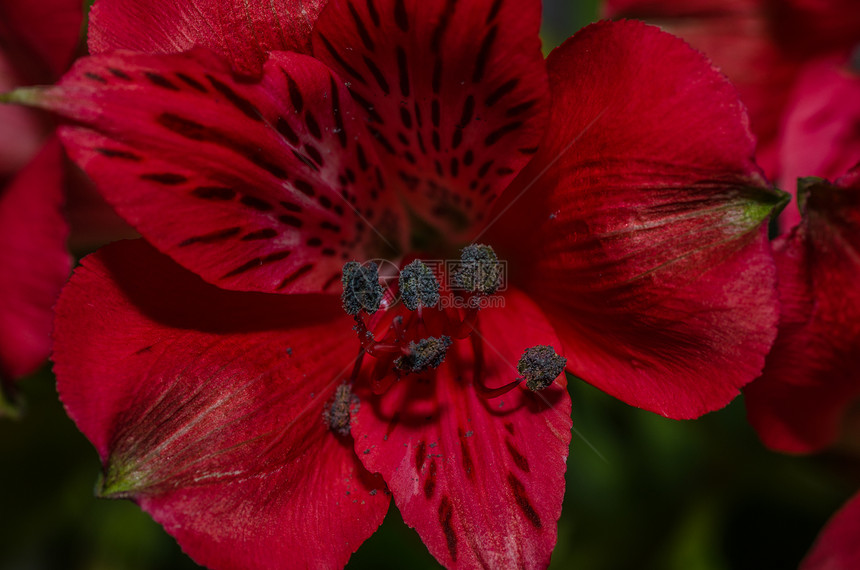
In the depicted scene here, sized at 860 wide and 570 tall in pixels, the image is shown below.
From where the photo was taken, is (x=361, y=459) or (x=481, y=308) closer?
(x=361, y=459)

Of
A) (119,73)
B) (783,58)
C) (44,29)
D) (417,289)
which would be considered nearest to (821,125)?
(783,58)

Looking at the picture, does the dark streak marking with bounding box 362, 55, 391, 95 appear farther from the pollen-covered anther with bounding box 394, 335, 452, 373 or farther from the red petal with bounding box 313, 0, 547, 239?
the pollen-covered anther with bounding box 394, 335, 452, 373

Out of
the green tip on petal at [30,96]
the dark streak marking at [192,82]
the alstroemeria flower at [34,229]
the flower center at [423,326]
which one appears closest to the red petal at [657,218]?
the flower center at [423,326]

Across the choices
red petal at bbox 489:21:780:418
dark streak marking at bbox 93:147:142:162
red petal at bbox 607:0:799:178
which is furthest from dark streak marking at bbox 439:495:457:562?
red petal at bbox 607:0:799:178

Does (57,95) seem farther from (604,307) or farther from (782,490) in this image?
(782,490)

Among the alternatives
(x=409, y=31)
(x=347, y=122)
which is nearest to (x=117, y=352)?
(x=347, y=122)

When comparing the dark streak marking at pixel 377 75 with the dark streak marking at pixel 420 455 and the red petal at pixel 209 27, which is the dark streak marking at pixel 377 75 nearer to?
the red petal at pixel 209 27

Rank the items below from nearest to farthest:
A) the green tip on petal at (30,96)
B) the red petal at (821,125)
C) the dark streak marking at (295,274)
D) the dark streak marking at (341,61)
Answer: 1. the green tip on petal at (30,96)
2. the dark streak marking at (341,61)
3. the dark streak marking at (295,274)
4. the red petal at (821,125)
